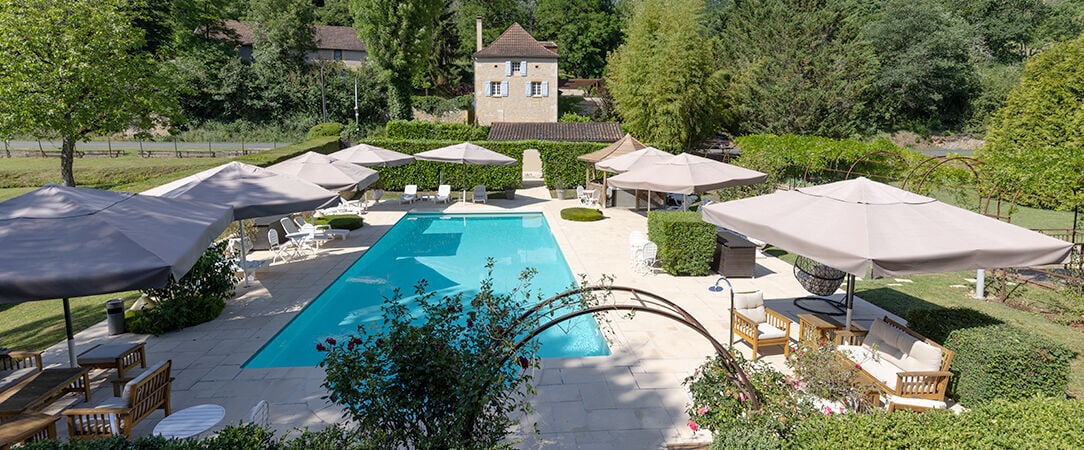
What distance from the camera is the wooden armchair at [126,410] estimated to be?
536 cm

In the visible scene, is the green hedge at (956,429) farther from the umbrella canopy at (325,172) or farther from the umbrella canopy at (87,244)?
the umbrella canopy at (325,172)

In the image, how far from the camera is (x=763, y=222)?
7273 mm

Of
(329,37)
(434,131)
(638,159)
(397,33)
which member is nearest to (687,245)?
(638,159)

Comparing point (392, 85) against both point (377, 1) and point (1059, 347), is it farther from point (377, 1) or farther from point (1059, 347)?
point (1059, 347)

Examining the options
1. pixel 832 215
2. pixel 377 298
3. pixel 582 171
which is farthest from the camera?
pixel 582 171

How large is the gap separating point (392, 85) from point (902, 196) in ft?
122

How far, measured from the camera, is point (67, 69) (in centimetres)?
1486

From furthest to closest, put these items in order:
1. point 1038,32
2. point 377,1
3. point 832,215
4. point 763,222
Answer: point 1038,32, point 377,1, point 763,222, point 832,215

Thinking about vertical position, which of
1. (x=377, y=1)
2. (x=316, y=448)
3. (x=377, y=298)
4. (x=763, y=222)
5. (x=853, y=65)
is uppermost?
(x=377, y=1)

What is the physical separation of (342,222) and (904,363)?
15106 mm

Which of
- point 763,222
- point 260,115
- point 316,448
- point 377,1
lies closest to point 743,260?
point 763,222

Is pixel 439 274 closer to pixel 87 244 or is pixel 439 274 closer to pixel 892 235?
pixel 87 244

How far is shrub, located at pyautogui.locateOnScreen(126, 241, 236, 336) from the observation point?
29.1ft

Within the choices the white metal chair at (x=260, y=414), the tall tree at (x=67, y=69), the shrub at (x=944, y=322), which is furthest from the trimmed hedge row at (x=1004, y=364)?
the tall tree at (x=67, y=69)
